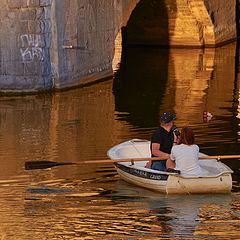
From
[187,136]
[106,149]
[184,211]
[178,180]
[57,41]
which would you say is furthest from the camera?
[57,41]

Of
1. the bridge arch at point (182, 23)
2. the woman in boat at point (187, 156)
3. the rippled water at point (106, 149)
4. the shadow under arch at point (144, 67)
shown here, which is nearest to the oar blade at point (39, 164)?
the rippled water at point (106, 149)

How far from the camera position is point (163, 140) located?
10414 mm

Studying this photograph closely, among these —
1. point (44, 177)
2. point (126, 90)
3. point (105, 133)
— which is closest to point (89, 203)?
point (44, 177)

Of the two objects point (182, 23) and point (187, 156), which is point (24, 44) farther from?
point (182, 23)

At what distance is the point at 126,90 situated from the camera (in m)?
19.2

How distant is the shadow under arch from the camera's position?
53.2ft

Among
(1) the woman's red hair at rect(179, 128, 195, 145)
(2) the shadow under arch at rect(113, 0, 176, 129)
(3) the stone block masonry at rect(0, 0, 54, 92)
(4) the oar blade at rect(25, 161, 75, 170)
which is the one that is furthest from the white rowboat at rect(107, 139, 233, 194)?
(3) the stone block masonry at rect(0, 0, 54, 92)

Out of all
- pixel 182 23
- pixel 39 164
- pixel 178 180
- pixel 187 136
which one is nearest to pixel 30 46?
pixel 39 164

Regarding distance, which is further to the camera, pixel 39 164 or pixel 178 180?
pixel 39 164

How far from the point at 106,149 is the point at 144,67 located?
467 inches

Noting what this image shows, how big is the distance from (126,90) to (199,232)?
11213 mm

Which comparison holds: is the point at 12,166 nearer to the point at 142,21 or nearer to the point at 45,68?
the point at 45,68

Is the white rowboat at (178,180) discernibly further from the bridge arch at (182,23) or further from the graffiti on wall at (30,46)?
the bridge arch at (182,23)

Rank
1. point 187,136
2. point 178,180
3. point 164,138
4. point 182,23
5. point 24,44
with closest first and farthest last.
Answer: point 178,180, point 187,136, point 164,138, point 24,44, point 182,23
